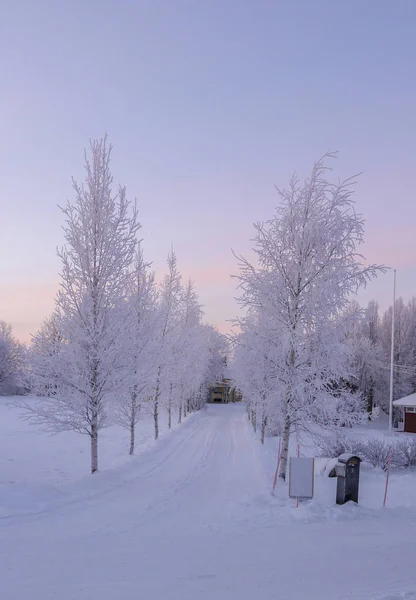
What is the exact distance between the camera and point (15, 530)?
7.46m

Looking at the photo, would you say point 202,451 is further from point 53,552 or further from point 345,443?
point 53,552

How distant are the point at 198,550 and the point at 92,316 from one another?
7.00 m

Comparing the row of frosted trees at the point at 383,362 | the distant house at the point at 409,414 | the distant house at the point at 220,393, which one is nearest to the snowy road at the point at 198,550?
the distant house at the point at 409,414

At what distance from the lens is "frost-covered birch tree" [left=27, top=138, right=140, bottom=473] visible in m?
11.9

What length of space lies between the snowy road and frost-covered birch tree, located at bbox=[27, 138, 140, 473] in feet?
8.59

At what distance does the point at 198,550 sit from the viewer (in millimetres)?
6840

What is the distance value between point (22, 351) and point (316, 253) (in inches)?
343

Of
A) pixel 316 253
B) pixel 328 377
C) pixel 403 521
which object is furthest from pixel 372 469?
pixel 316 253

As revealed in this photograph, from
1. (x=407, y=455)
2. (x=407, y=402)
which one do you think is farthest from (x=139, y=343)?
(x=407, y=402)

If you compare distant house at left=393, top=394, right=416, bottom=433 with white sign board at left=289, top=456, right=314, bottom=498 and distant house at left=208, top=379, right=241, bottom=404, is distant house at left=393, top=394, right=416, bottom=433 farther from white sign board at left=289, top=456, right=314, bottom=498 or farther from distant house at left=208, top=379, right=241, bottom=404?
distant house at left=208, top=379, right=241, bottom=404

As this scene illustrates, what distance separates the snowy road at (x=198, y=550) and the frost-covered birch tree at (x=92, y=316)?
2.62 metres

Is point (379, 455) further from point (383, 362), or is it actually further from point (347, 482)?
point (383, 362)

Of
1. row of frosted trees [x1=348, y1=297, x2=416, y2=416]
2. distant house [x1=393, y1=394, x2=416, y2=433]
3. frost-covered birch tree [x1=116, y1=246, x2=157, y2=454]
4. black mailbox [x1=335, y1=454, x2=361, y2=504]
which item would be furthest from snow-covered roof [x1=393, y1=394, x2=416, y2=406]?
black mailbox [x1=335, y1=454, x2=361, y2=504]

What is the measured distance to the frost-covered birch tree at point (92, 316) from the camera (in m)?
11.9
